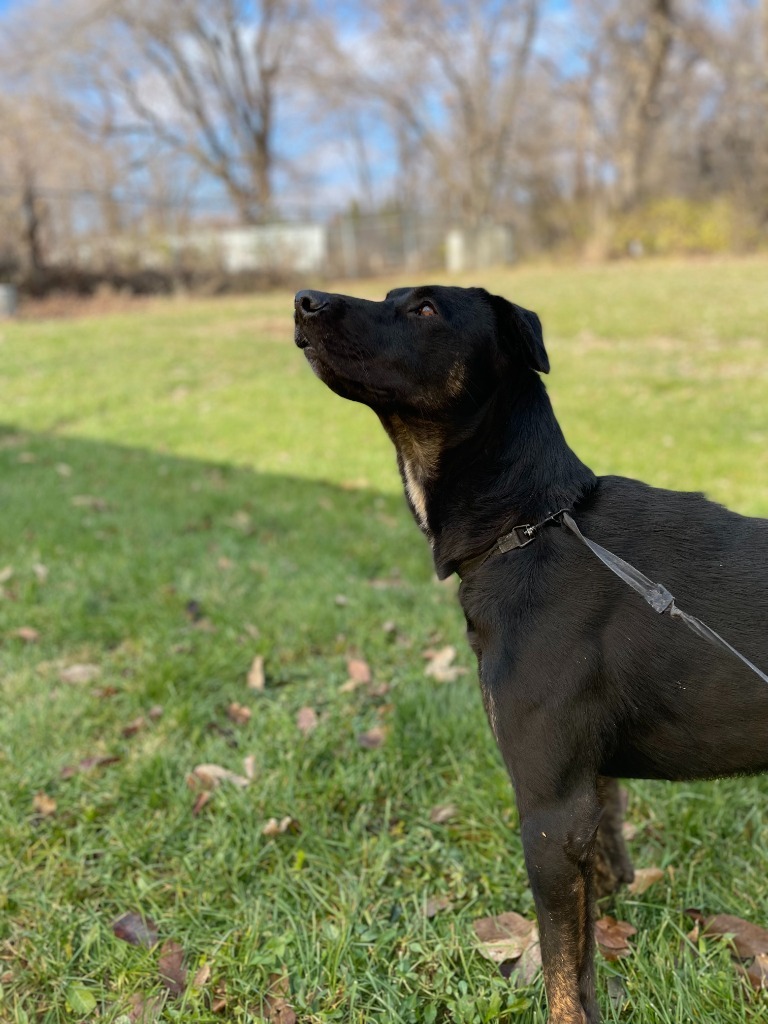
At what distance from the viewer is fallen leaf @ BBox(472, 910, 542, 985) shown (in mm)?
2234

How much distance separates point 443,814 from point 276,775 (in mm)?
636

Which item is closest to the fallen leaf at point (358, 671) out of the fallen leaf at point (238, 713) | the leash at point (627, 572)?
the fallen leaf at point (238, 713)

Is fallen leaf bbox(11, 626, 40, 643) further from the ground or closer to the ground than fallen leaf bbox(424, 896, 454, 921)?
further from the ground

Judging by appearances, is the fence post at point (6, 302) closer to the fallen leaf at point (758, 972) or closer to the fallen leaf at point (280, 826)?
the fallen leaf at point (280, 826)

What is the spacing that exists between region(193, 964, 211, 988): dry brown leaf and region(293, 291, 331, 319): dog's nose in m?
1.88

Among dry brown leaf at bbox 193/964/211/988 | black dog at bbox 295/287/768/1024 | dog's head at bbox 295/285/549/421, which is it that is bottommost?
dry brown leaf at bbox 193/964/211/988

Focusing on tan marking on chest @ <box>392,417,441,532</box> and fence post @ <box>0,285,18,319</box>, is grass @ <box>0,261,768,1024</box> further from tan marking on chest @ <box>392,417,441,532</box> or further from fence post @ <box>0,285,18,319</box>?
fence post @ <box>0,285,18,319</box>

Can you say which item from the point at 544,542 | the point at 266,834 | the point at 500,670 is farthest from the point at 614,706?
the point at 266,834

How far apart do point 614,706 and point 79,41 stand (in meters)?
Result: 40.1

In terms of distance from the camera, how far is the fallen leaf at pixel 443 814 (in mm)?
2789

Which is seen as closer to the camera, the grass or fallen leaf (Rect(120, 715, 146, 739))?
the grass

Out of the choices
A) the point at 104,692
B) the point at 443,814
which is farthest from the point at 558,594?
the point at 104,692

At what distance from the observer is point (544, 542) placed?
206 centimetres

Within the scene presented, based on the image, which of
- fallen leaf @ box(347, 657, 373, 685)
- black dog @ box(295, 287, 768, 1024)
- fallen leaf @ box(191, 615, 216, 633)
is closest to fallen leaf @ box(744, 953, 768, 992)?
black dog @ box(295, 287, 768, 1024)
